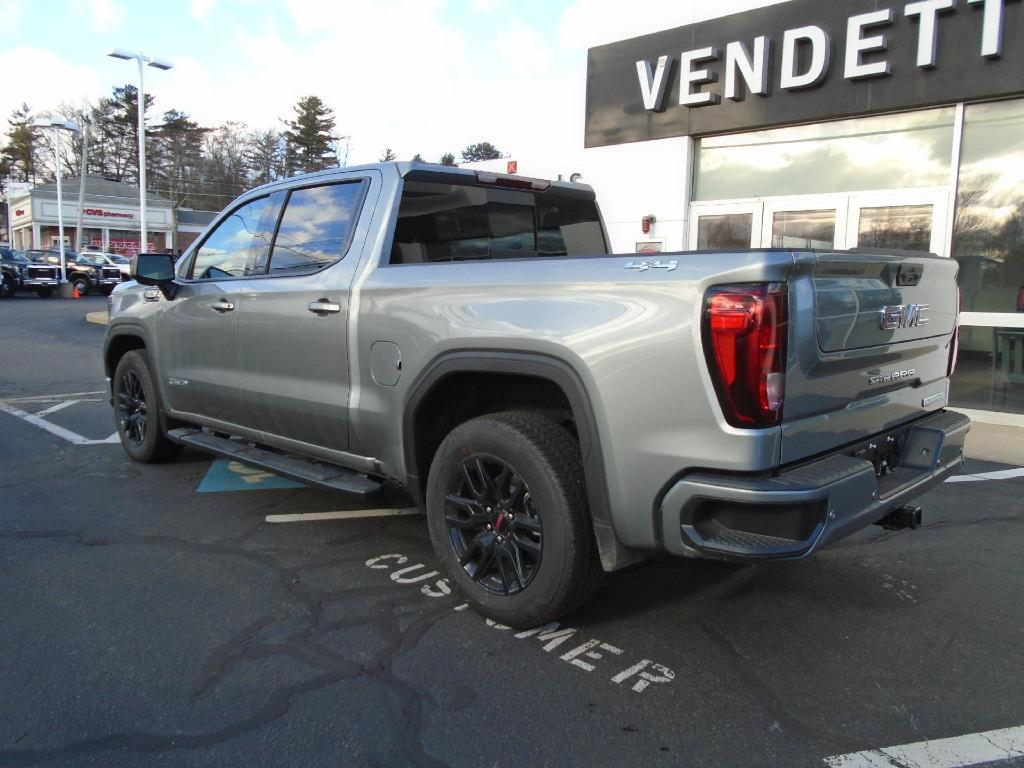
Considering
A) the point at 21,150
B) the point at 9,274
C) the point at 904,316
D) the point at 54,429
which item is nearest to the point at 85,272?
the point at 9,274

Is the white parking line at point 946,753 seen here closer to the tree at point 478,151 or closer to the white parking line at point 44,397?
the white parking line at point 44,397

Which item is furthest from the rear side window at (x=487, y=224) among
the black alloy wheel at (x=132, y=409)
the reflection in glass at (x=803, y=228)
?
the reflection in glass at (x=803, y=228)

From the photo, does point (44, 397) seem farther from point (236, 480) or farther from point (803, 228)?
point (803, 228)

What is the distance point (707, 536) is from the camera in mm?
2604

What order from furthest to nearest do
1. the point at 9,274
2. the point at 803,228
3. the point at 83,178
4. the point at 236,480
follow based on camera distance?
the point at 83,178
the point at 9,274
the point at 803,228
the point at 236,480

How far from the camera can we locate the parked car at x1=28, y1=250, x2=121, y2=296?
103 feet

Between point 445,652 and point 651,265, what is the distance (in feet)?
5.50

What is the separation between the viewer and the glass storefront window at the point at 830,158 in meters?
8.76

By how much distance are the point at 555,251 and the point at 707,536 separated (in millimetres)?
2468

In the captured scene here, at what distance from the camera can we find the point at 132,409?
19.5ft

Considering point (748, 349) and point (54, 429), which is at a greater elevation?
point (748, 349)

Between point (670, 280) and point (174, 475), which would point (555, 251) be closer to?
point (670, 280)

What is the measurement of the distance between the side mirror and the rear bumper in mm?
3785

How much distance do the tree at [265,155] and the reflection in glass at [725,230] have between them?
59.2 m
